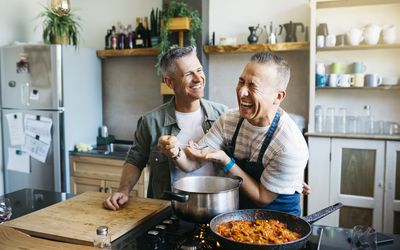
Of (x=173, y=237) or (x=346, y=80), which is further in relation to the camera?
(x=346, y=80)

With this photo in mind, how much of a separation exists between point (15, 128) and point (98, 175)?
103 centimetres

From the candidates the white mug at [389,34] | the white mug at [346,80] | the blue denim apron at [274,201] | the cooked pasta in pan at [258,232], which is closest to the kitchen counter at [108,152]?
the white mug at [346,80]

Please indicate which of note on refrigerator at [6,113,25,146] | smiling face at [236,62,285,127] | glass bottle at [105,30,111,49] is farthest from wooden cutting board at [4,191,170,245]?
glass bottle at [105,30,111,49]

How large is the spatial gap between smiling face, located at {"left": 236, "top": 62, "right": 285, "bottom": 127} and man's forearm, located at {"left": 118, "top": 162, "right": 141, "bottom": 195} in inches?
28.7

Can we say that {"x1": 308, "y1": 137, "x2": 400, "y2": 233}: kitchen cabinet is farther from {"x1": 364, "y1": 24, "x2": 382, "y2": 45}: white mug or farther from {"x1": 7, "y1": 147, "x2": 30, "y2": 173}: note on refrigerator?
{"x1": 7, "y1": 147, "x2": 30, "y2": 173}: note on refrigerator

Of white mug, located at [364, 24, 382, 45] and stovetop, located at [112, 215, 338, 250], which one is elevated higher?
white mug, located at [364, 24, 382, 45]

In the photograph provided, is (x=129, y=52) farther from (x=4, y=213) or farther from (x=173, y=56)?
(x=4, y=213)

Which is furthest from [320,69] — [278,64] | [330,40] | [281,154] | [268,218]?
[268,218]

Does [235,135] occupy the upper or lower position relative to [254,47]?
lower

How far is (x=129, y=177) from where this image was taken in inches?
74.5

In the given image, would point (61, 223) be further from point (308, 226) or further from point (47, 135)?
point (47, 135)

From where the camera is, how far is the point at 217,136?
1663 millimetres

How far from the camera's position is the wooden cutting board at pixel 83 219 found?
135 centimetres

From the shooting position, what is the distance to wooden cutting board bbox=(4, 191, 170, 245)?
135 cm
